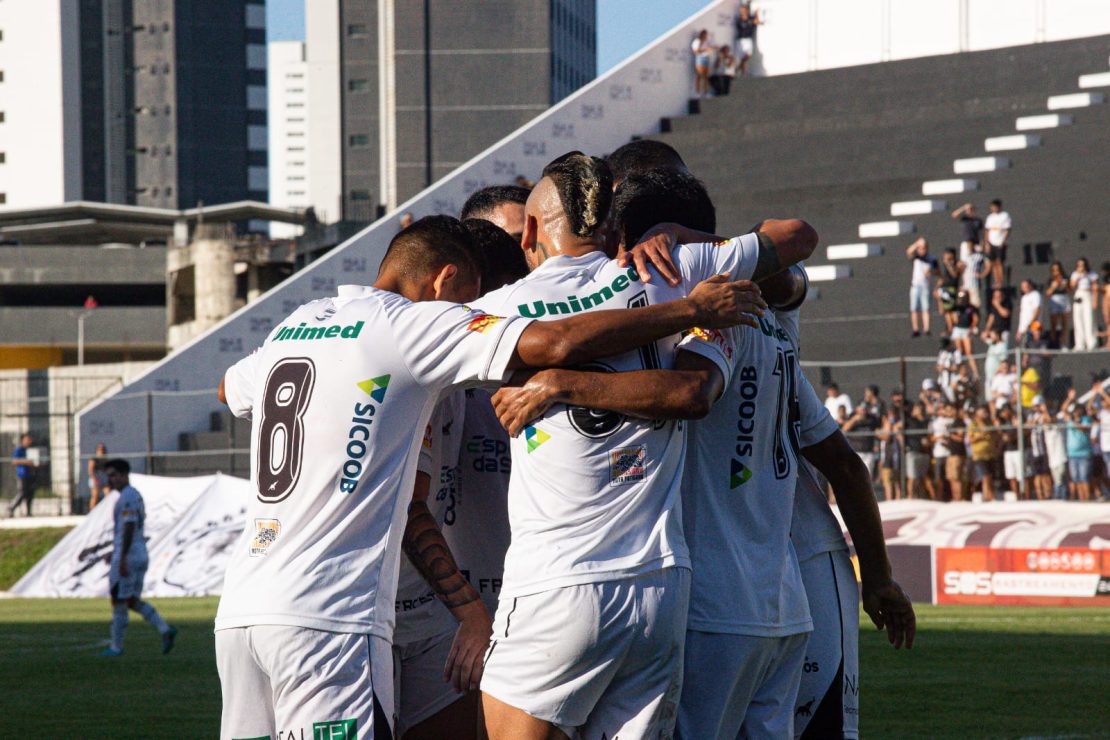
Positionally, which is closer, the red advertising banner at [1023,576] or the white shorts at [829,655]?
the white shorts at [829,655]

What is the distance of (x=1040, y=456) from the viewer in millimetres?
19234

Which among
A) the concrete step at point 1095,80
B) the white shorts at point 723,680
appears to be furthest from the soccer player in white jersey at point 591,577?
the concrete step at point 1095,80

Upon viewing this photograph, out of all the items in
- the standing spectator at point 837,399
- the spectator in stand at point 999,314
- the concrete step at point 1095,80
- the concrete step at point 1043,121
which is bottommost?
the standing spectator at point 837,399

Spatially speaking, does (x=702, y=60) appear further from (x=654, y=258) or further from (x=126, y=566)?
(x=654, y=258)

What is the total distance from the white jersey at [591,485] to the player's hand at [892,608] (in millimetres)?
1450

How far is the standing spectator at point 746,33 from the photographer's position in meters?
38.3

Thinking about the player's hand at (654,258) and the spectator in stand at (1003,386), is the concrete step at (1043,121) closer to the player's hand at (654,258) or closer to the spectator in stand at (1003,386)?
the spectator in stand at (1003,386)

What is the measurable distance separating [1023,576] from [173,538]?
1195 centimetres

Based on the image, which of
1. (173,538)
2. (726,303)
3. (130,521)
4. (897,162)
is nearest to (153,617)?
(130,521)

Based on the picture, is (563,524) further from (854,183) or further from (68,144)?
(68,144)

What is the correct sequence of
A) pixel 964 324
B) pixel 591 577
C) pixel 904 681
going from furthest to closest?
pixel 964 324 < pixel 904 681 < pixel 591 577

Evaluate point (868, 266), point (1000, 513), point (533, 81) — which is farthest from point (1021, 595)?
point (533, 81)

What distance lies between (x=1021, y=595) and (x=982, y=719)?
9.16 m

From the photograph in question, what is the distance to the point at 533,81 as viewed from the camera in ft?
221
